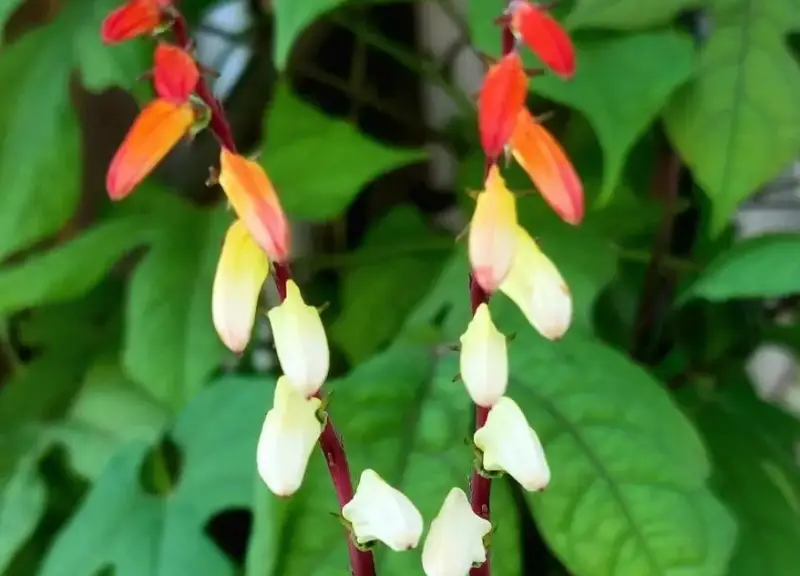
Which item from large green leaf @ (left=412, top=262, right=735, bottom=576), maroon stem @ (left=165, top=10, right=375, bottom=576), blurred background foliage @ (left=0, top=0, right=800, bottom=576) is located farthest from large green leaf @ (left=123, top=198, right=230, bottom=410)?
maroon stem @ (left=165, top=10, right=375, bottom=576)

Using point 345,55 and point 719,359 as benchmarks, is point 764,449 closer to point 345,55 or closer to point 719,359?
point 719,359

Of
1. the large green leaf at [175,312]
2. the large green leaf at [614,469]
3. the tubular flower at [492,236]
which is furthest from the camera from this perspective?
the large green leaf at [175,312]

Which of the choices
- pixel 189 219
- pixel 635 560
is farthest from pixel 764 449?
pixel 189 219

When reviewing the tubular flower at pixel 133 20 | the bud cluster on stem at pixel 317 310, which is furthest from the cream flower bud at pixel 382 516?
the tubular flower at pixel 133 20

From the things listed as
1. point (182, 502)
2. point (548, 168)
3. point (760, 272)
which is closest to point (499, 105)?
point (548, 168)

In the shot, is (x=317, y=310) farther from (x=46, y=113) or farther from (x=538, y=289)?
(x=46, y=113)

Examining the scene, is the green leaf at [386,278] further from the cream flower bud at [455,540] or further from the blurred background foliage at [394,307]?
the cream flower bud at [455,540]
